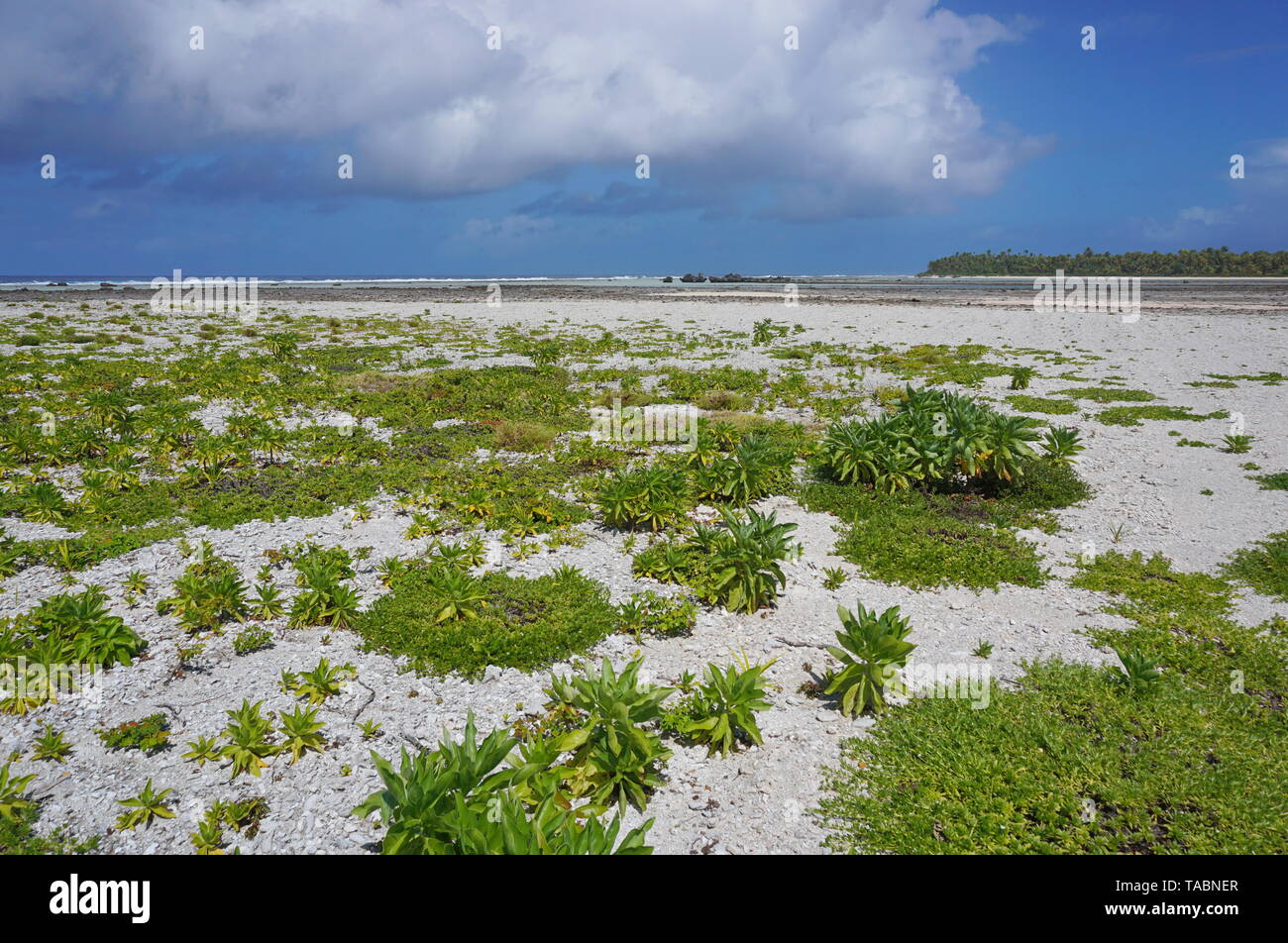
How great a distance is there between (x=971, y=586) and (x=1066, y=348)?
28.9 metres

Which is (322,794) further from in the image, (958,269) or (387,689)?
(958,269)

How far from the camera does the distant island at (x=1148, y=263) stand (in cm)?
13212

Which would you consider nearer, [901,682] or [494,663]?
[901,682]

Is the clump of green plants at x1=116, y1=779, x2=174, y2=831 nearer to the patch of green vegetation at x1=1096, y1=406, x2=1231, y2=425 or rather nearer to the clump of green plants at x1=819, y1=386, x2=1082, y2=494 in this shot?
the clump of green plants at x1=819, y1=386, x2=1082, y2=494

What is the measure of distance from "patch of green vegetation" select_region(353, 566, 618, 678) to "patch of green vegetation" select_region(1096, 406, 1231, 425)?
16.5 metres

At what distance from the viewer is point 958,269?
191 m

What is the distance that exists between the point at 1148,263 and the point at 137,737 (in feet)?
637

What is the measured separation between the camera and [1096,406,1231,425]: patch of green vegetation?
17.7m

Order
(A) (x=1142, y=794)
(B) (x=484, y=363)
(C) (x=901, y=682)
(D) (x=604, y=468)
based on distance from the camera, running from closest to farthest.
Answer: (A) (x=1142, y=794) → (C) (x=901, y=682) → (D) (x=604, y=468) → (B) (x=484, y=363)

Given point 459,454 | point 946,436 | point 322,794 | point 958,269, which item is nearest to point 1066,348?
point 946,436

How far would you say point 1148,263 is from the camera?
5827 inches

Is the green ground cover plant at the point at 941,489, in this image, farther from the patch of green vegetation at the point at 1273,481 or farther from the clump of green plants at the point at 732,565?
the patch of green vegetation at the point at 1273,481

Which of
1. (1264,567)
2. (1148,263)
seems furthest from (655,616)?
(1148,263)

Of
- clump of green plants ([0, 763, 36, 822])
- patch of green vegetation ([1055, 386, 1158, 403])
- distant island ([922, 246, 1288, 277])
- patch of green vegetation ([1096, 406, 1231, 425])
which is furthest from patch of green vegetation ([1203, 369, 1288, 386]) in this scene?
distant island ([922, 246, 1288, 277])
